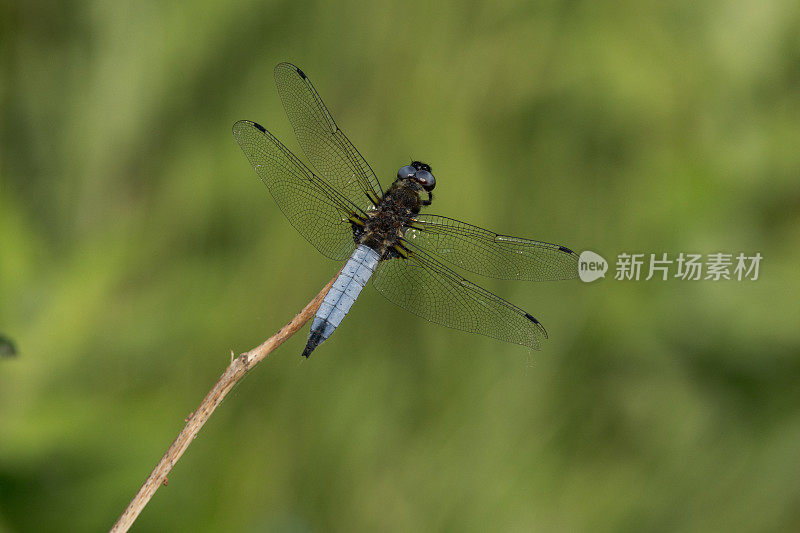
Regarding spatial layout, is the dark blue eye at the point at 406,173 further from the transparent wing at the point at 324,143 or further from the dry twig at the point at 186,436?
the dry twig at the point at 186,436

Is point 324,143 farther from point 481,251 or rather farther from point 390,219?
point 481,251

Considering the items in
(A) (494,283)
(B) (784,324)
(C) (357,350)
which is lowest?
(C) (357,350)

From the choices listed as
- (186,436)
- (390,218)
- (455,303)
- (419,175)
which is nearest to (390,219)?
(390,218)

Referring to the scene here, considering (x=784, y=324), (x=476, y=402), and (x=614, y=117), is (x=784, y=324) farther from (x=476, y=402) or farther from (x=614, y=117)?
(x=476, y=402)

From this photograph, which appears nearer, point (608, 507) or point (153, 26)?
point (608, 507)

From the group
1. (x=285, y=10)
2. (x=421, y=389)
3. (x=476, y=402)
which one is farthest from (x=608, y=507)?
(x=285, y=10)

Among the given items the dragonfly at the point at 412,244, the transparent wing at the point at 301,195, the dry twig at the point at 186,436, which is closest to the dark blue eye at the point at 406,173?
the dragonfly at the point at 412,244
